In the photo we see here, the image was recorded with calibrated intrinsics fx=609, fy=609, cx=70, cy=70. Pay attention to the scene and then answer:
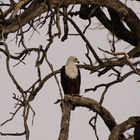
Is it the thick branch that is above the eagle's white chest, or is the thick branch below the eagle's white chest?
below

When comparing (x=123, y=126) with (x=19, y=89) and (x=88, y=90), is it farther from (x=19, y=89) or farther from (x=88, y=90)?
(x=19, y=89)

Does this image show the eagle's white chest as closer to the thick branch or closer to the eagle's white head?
the eagle's white head

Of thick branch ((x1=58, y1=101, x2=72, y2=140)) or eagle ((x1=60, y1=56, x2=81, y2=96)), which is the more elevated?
eagle ((x1=60, y1=56, x2=81, y2=96))

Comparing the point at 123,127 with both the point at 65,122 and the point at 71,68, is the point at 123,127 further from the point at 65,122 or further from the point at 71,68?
the point at 71,68

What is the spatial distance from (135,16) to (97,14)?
0.69 metres

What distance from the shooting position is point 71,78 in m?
8.23

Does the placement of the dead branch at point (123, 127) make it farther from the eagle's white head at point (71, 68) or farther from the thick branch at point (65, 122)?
the eagle's white head at point (71, 68)

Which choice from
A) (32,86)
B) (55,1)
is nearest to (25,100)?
(32,86)

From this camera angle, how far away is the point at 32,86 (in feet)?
19.0

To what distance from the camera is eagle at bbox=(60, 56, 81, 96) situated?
8211mm

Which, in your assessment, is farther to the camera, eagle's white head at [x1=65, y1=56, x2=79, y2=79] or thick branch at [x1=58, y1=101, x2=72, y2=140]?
eagle's white head at [x1=65, y1=56, x2=79, y2=79]

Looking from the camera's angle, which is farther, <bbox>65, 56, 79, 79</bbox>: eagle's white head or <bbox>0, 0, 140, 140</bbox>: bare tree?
<bbox>65, 56, 79, 79</bbox>: eagle's white head

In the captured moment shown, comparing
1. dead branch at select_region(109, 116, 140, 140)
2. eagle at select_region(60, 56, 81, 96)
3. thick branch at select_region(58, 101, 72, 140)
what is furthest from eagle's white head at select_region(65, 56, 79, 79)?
thick branch at select_region(58, 101, 72, 140)

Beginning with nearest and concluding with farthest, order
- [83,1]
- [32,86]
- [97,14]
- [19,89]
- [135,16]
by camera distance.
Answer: [19,89] < [32,86] < [83,1] < [135,16] < [97,14]
